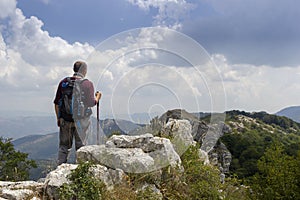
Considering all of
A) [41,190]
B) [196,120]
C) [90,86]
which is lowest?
[41,190]

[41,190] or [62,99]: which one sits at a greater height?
[62,99]

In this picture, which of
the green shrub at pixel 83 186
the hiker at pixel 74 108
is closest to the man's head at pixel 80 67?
the hiker at pixel 74 108

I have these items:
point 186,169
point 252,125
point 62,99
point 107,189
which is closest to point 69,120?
point 62,99

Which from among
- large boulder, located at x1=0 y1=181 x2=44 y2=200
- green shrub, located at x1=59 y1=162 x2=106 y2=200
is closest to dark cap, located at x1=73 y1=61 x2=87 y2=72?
green shrub, located at x1=59 y1=162 x2=106 y2=200

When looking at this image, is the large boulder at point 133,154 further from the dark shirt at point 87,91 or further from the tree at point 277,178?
the tree at point 277,178

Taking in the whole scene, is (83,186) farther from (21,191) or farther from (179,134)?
(179,134)

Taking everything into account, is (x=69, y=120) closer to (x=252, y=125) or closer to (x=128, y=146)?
(x=128, y=146)

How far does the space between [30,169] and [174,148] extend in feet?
128

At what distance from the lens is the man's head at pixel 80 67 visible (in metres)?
8.16

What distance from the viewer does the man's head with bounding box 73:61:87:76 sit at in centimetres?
816

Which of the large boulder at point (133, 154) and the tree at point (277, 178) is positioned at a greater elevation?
the large boulder at point (133, 154)

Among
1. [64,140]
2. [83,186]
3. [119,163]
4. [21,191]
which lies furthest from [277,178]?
[21,191]

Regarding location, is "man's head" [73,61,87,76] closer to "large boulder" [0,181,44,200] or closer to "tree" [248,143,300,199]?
"large boulder" [0,181,44,200]

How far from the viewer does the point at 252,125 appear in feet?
451
